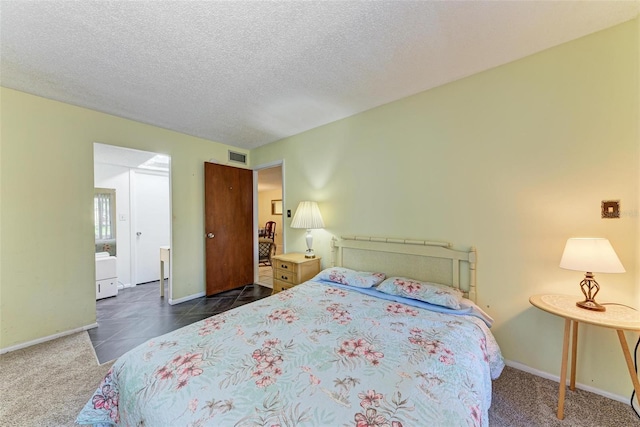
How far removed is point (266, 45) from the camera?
5.49 ft

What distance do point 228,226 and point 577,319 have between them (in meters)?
3.99

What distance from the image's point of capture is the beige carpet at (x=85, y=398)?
1440 mm

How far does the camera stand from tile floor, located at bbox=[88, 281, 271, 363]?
2.41 metres

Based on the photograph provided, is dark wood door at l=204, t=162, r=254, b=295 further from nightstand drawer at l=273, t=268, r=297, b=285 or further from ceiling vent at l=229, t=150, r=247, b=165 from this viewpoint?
nightstand drawer at l=273, t=268, r=297, b=285

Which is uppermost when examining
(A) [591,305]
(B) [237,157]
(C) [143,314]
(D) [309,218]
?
(B) [237,157]

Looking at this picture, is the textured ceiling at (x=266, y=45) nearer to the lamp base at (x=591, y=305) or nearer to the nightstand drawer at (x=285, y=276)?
the lamp base at (x=591, y=305)

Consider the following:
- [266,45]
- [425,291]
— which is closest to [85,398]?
[425,291]

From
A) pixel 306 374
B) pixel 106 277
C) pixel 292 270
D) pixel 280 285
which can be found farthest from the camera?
pixel 106 277

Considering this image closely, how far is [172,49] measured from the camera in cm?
171

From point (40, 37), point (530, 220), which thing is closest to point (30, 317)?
point (40, 37)

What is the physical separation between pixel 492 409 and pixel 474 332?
1.71 ft

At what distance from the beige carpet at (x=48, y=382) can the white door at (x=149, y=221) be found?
2.11 m

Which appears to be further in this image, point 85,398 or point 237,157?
point 237,157

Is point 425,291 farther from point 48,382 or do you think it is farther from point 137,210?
point 137,210
